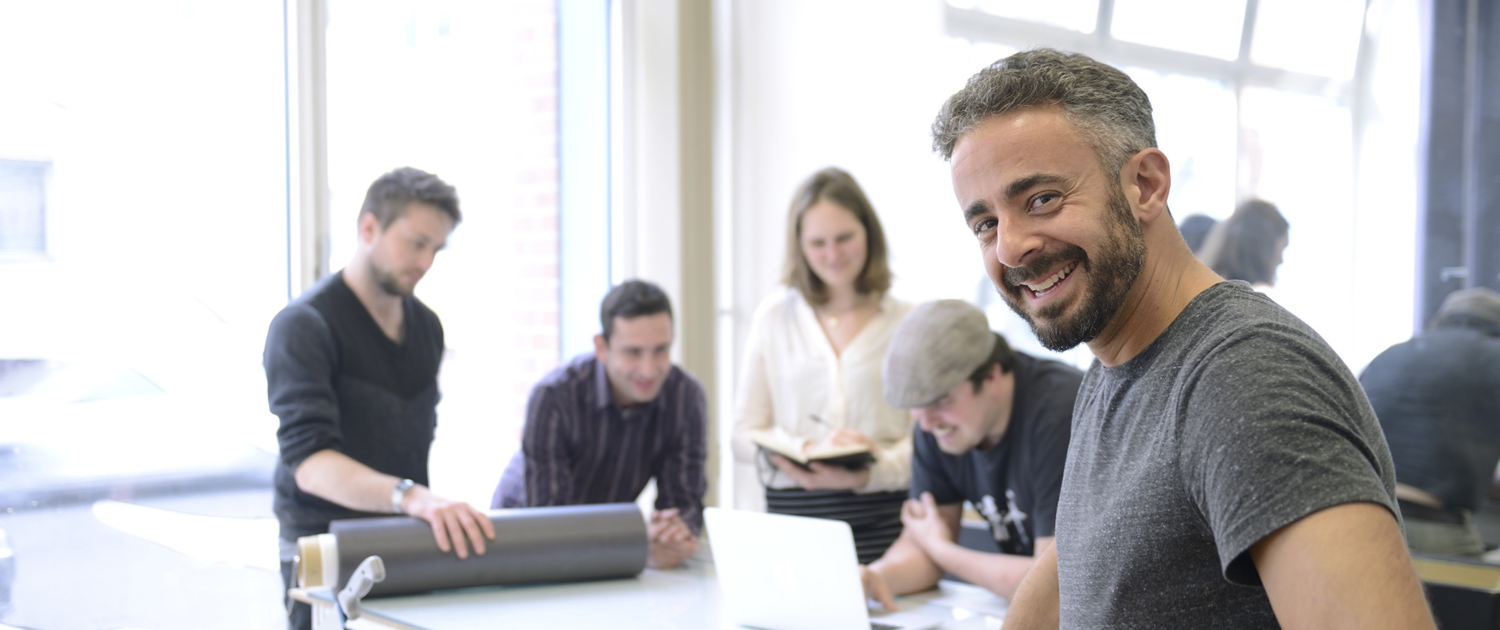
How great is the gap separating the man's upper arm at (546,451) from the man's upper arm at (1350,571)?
6.97 ft

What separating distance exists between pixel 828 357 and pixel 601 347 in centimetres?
62

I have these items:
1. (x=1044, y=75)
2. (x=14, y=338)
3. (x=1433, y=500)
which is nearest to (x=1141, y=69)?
(x=1433, y=500)

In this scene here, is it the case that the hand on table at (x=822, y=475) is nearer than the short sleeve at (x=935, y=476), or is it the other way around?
the short sleeve at (x=935, y=476)

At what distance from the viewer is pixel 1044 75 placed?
100cm

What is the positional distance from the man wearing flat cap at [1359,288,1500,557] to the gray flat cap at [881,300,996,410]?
1.28m

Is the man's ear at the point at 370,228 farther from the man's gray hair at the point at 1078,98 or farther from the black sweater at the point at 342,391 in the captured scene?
the man's gray hair at the point at 1078,98

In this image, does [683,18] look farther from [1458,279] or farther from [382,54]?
[1458,279]

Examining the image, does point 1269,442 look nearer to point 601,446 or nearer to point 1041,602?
point 1041,602

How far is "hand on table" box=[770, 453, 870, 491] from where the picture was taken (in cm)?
261

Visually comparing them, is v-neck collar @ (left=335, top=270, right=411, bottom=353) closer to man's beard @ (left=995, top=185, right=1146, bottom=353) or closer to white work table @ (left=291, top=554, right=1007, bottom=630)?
white work table @ (left=291, top=554, right=1007, bottom=630)

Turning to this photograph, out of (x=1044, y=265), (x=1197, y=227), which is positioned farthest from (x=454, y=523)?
(x=1197, y=227)

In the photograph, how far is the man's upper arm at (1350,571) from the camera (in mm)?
728

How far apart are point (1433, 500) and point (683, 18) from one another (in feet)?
9.95

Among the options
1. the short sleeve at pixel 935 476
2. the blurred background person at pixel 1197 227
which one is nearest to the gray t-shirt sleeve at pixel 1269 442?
the short sleeve at pixel 935 476
